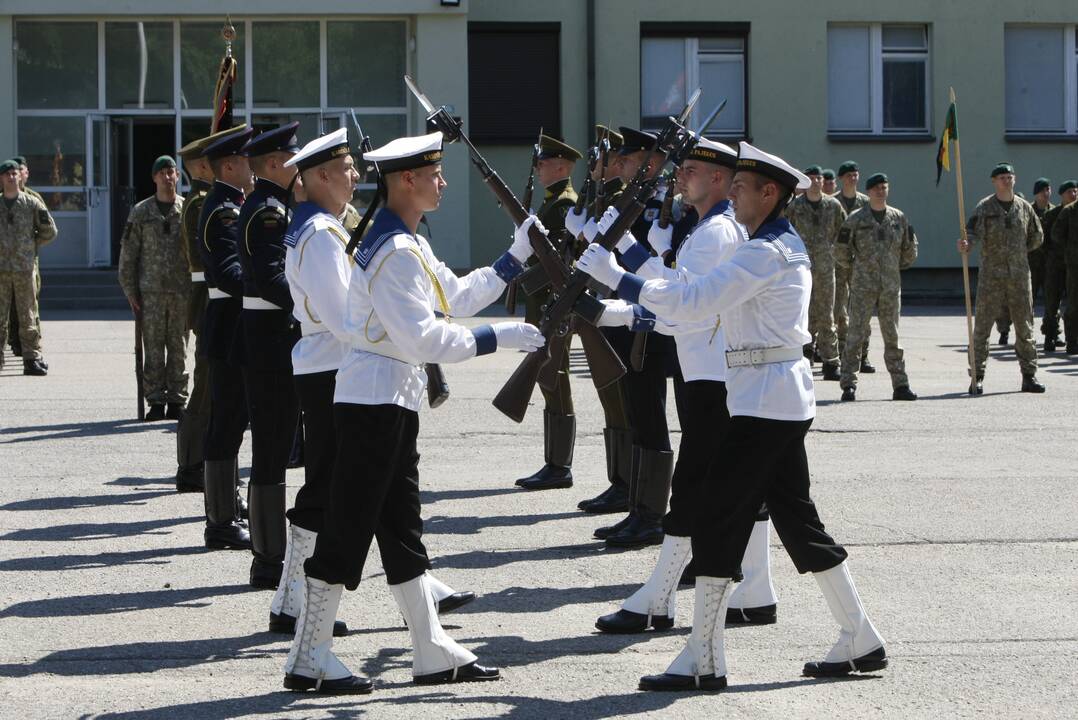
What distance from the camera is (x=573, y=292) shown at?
6465mm

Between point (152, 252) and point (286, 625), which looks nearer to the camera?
point (286, 625)

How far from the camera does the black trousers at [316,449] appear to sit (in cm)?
654

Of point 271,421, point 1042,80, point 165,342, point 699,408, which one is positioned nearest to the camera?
point 699,408

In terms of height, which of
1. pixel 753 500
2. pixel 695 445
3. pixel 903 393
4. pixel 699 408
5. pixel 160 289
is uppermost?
pixel 160 289

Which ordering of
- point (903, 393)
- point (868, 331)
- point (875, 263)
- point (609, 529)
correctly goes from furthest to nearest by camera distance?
point (868, 331) → point (875, 263) → point (903, 393) → point (609, 529)

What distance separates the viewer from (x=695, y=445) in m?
6.92

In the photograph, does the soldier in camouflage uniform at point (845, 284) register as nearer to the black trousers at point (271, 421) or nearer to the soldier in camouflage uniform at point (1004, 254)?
the soldier in camouflage uniform at point (1004, 254)

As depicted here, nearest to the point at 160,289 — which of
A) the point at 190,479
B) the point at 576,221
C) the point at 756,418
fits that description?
the point at 190,479

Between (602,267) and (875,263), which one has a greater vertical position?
(875,263)

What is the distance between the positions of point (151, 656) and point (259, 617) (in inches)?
27.0

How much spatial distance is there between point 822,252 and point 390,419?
11897 mm

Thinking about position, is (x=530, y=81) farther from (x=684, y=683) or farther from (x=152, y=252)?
(x=684, y=683)

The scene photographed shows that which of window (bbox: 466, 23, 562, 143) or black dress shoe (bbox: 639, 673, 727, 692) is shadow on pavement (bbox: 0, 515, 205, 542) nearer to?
black dress shoe (bbox: 639, 673, 727, 692)

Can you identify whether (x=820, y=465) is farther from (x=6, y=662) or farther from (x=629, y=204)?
(x=6, y=662)
